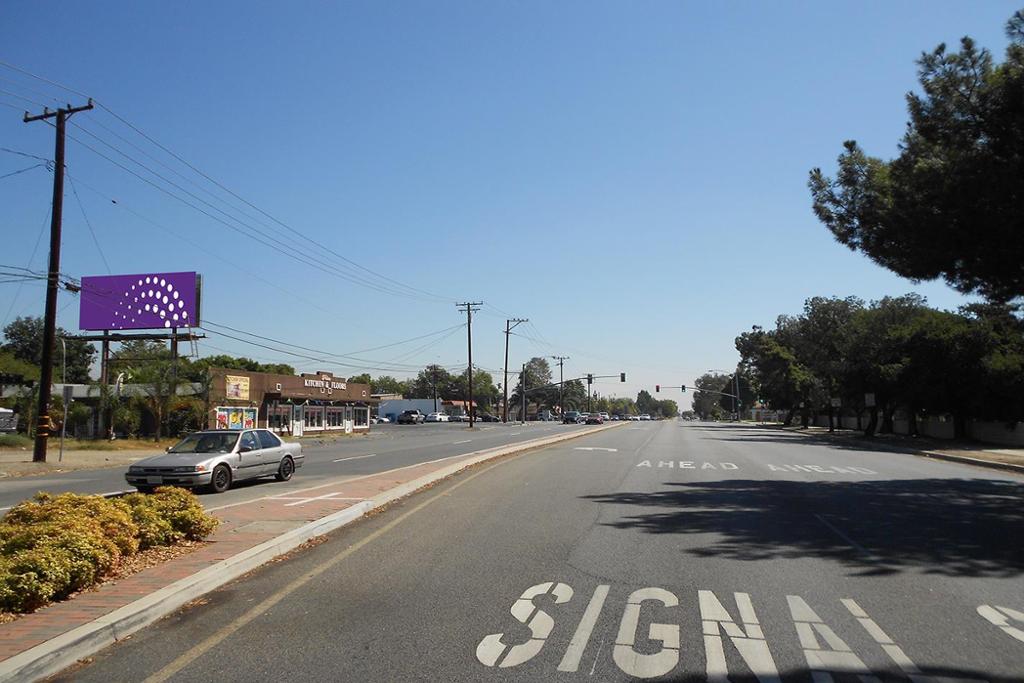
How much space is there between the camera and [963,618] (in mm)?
6805

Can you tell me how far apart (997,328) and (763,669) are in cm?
4768

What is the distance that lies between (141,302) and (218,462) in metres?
39.0

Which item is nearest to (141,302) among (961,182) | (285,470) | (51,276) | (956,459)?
(51,276)

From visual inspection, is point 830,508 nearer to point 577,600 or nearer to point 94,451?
point 577,600

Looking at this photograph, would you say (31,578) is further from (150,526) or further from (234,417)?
(234,417)

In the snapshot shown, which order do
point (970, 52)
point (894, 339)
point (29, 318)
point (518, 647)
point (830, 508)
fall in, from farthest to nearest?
1. point (29, 318)
2. point (894, 339)
3. point (970, 52)
4. point (830, 508)
5. point (518, 647)

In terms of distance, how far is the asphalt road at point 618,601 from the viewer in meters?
5.45

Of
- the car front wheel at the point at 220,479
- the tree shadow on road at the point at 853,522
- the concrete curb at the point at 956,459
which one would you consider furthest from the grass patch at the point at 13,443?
the concrete curb at the point at 956,459

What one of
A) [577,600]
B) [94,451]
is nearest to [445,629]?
[577,600]

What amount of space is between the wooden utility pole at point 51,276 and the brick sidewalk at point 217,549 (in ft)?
42.8

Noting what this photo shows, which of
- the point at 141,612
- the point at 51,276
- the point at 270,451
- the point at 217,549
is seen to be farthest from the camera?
the point at 51,276

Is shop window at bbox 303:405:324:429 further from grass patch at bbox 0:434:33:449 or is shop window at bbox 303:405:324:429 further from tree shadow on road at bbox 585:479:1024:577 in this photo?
tree shadow on road at bbox 585:479:1024:577

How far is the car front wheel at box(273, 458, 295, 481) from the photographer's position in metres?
19.3

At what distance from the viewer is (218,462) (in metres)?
16.8
